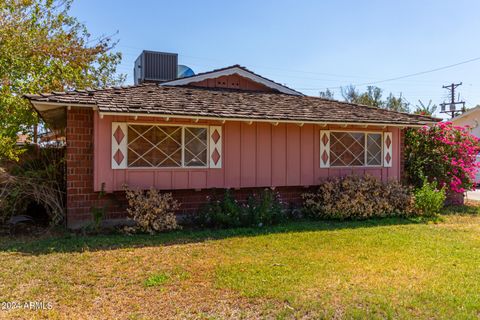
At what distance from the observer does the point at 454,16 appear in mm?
12000

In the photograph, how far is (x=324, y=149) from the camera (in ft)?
30.2

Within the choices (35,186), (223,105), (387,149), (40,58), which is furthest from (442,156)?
(40,58)

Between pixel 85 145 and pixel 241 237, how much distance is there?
373cm

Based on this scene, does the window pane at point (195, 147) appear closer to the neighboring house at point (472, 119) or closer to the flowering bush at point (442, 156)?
the flowering bush at point (442, 156)

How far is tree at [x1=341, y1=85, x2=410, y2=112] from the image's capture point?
3237 cm

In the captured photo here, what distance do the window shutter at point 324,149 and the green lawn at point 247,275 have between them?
2.44 meters

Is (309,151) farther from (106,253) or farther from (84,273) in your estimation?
(84,273)

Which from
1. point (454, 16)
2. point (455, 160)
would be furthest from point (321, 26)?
point (455, 160)

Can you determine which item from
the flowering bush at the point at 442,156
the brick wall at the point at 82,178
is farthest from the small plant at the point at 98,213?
the flowering bush at the point at 442,156

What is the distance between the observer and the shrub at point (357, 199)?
336 inches

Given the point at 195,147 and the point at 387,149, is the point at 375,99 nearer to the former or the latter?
the point at 387,149

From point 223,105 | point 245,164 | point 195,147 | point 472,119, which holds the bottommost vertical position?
point 245,164

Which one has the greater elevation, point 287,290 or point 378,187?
point 378,187

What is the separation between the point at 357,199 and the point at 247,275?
192 inches
